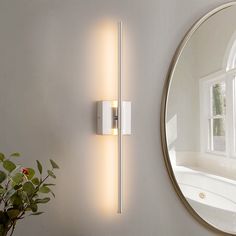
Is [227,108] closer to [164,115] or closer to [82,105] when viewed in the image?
[164,115]

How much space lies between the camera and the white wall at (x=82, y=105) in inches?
51.3

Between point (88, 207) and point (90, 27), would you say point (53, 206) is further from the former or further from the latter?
point (90, 27)

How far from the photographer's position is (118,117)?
1354mm

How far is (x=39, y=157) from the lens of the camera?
4.30ft

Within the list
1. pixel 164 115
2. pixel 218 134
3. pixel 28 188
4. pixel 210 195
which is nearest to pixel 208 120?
pixel 218 134

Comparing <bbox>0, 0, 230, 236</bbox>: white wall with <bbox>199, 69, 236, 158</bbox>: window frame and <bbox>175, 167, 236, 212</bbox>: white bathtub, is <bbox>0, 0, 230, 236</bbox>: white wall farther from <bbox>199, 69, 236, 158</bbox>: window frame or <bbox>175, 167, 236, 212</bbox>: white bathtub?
<bbox>199, 69, 236, 158</bbox>: window frame

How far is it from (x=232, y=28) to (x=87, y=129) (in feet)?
2.64

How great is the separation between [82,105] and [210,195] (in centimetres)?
68

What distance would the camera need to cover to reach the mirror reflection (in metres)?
1.48

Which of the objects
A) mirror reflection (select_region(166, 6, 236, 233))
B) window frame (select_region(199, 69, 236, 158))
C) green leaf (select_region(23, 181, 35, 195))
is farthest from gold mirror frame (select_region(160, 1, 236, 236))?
green leaf (select_region(23, 181, 35, 195))

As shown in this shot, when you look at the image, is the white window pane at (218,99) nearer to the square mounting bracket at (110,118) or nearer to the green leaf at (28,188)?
the square mounting bracket at (110,118)

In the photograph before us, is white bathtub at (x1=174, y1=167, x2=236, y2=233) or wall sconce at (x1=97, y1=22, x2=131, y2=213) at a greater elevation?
wall sconce at (x1=97, y1=22, x2=131, y2=213)

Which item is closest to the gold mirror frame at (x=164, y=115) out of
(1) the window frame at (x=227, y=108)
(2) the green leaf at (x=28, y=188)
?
(1) the window frame at (x=227, y=108)

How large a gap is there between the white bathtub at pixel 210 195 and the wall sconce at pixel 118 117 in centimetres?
28
